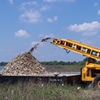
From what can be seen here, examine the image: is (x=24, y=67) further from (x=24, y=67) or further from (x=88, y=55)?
(x=88, y=55)

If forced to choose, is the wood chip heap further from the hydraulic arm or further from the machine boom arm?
the hydraulic arm

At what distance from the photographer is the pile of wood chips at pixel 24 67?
14.9 metres

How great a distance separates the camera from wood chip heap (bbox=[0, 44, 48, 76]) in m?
14.9

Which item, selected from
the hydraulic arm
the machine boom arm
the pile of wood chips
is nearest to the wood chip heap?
the pile of wood chips

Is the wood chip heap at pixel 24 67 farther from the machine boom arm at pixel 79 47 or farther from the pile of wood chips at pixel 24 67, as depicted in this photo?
the machine boom arm at pixel 79 47

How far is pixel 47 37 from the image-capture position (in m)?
14.6

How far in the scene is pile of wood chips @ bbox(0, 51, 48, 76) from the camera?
14.9 m

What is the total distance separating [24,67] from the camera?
15.6 m

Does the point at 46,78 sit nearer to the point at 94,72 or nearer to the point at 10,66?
the point at 94,72

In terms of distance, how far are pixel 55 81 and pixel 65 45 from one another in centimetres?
321

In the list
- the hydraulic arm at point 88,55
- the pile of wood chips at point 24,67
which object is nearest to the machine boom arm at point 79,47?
the hydraulic arm at point 88,55

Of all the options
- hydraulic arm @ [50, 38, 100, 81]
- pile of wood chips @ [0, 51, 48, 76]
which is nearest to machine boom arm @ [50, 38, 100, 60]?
hydraulic arm @ [50, 38, 100, 81]

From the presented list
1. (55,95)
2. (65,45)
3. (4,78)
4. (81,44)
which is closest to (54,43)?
(65,45)

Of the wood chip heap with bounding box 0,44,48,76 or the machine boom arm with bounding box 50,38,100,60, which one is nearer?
the machine boom arm with bounding box 50,38,100,60
